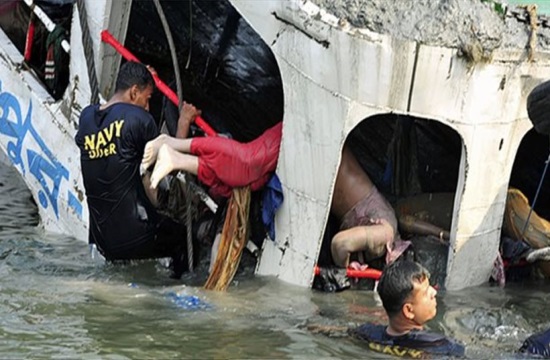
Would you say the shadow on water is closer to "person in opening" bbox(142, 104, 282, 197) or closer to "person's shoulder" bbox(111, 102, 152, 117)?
"person in opening" bbox(142, 104, 282, 197)

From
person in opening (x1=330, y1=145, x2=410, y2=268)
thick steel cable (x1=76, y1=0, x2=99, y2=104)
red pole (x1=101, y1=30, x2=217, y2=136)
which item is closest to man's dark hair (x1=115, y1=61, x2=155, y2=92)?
red pole (x1=101, y1=30, x2=217, y2=136)

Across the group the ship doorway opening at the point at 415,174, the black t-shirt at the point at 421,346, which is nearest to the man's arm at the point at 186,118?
the ship doorway opening at the point at 415,174

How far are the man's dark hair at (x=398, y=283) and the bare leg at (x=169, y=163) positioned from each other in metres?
2.01

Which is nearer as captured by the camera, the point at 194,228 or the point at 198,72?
the point at 194,228

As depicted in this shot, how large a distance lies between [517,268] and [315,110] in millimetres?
2123

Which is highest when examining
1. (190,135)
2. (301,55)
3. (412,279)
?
(301,55)

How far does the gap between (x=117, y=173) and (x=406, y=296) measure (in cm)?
264

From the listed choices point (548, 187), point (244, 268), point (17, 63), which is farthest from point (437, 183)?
point (17, 63)

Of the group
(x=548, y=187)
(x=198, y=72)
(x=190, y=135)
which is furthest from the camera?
(x=198, y=72)

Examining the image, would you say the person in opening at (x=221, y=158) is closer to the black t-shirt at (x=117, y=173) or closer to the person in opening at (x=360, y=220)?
the black t-shirt at (x=117, y=173)

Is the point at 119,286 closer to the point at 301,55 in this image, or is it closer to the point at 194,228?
the point at 194,228

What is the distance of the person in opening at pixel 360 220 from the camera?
25.8 ft

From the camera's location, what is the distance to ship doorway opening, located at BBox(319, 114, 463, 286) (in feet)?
26.8

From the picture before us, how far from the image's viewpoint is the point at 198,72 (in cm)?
1061
